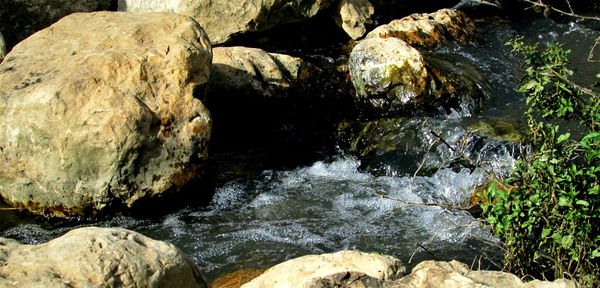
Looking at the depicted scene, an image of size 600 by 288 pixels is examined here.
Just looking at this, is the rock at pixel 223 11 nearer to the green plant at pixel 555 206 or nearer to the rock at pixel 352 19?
the rock at pixel 352 19

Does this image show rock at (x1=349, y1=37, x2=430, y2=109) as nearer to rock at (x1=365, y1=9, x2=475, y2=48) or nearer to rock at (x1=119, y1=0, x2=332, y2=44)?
rock at (x1=365, y1=9, x2=475, y2=48)

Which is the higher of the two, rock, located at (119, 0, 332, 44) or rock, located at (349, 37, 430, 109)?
rock, located at (119, 0, 332, 44)

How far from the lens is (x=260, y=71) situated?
28.8 ft

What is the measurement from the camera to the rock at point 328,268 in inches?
155

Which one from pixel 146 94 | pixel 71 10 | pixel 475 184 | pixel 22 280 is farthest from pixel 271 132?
pixel 22 280

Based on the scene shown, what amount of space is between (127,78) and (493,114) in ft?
14.6

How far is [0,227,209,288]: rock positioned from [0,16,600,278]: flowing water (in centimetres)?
259

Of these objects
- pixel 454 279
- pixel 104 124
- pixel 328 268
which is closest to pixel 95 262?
pixel 328 268

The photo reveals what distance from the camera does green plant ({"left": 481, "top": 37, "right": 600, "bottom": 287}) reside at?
12.8 feet

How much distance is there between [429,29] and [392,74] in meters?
2.31

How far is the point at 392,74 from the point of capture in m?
8.57

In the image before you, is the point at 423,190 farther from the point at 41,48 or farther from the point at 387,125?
the point at 41,48

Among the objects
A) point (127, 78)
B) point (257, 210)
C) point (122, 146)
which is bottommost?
point (257, 210)

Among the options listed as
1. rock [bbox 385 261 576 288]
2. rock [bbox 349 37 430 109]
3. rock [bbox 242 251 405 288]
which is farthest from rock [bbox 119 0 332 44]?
rock [bbox 385 261 576 288]
